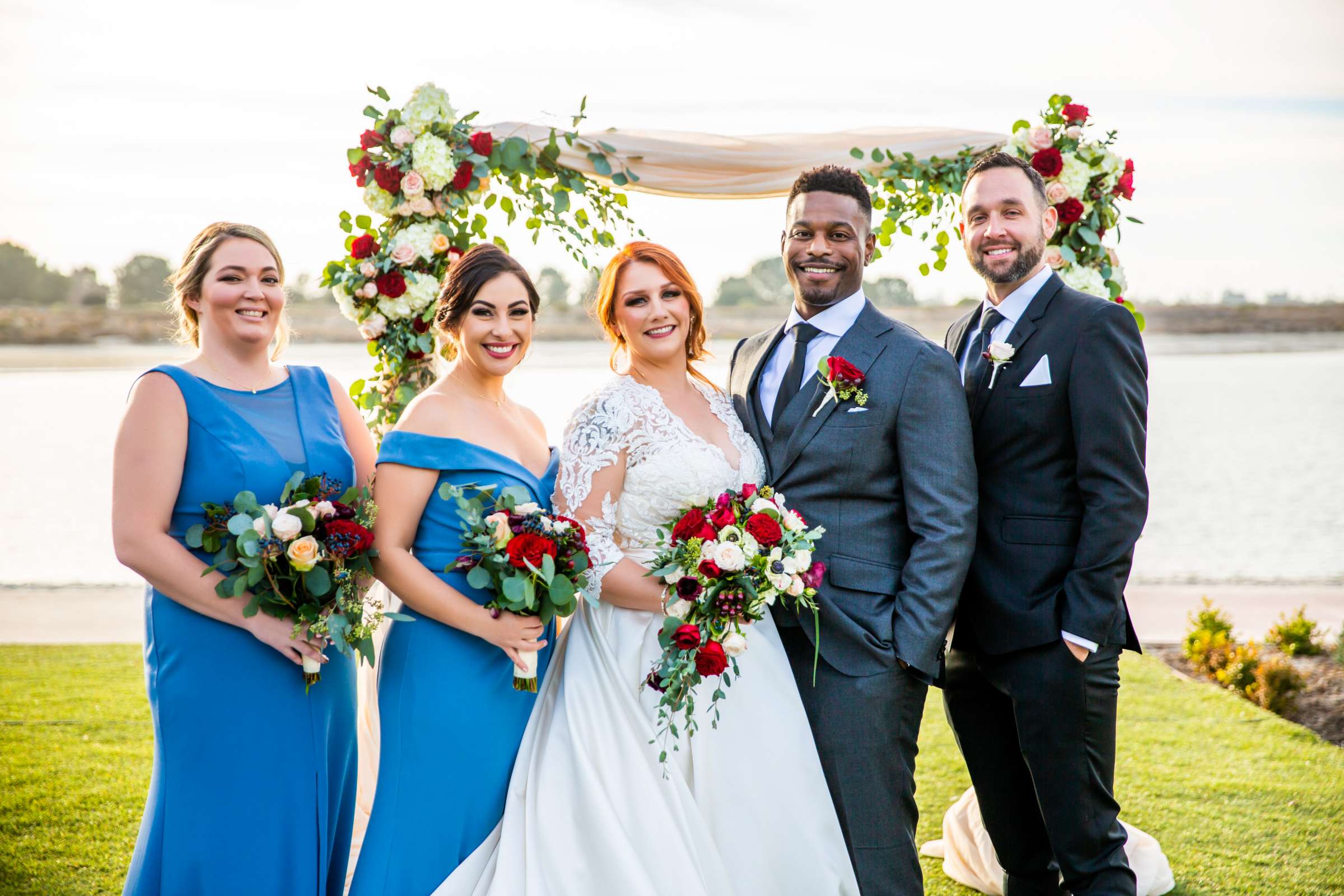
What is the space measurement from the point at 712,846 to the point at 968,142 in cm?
332

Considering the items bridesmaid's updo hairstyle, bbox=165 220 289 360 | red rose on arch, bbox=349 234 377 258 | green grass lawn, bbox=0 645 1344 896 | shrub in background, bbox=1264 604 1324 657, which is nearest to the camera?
bridesmaid's updo hairstyle, bbox=165 220 289 360

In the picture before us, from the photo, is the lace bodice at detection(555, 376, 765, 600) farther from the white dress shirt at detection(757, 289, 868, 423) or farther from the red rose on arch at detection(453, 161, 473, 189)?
the red rose on arch at detection(453, 161, 473, 189)

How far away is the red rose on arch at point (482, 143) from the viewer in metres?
4.38

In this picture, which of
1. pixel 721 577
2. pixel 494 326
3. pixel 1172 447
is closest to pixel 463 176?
pixel 494 326

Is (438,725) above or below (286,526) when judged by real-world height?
below

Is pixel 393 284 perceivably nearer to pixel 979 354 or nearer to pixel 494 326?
pixel 494 326

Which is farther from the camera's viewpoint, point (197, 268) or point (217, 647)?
point (197, 268)

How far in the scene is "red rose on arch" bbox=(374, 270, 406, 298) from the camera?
4441mm

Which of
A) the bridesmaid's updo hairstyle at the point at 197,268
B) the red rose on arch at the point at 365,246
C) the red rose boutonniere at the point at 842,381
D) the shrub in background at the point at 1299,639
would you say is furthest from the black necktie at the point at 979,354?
the shrub in background at the point at 1299,639

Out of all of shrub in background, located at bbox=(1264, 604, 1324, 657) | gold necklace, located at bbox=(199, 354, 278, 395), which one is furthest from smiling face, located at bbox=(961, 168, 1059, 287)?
shrub in background, located at bbox=(1264, 604, 1324, 657)

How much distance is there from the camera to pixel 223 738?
301 centimetres

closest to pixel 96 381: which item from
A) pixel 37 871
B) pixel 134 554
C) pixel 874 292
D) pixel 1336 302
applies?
pixel 874 292

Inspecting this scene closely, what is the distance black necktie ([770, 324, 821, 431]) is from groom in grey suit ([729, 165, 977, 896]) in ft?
0.14

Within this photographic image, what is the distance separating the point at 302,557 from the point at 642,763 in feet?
3.82
